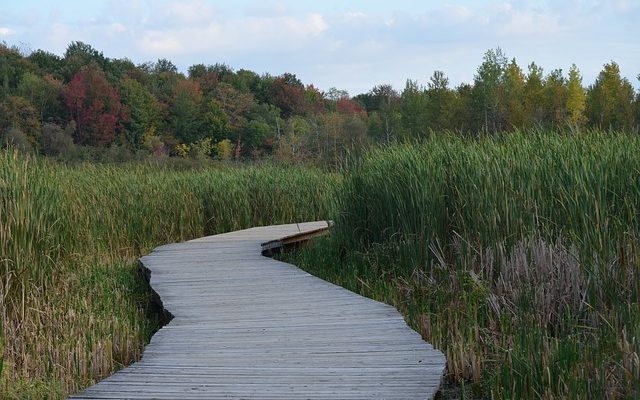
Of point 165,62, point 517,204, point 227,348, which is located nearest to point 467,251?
point 517,204

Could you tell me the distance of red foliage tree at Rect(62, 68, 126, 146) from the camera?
29641 mm

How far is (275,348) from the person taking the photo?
142 inches

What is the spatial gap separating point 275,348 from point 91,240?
458cm

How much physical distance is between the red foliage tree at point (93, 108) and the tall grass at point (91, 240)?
20.0m

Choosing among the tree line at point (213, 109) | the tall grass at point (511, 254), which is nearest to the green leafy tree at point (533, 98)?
the tree line at point (213, 109)

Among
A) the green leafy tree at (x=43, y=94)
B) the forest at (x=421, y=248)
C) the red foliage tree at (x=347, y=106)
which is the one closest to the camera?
the forest at (x=421, y=248)

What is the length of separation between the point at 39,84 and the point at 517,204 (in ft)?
91.4

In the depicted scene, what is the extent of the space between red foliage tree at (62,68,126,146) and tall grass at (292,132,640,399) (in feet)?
81.1

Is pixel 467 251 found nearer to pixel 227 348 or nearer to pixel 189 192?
pixel 227 348

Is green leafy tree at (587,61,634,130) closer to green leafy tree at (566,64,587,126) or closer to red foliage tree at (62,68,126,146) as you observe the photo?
green leafy tree at (566,64,587,126)

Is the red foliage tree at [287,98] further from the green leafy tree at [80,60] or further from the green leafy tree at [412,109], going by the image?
the green leafy tree at [80,60]

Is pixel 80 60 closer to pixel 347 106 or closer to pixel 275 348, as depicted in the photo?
pixel 347 106

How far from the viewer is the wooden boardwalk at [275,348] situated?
9.67 ft

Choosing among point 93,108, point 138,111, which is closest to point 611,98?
point 138,111
